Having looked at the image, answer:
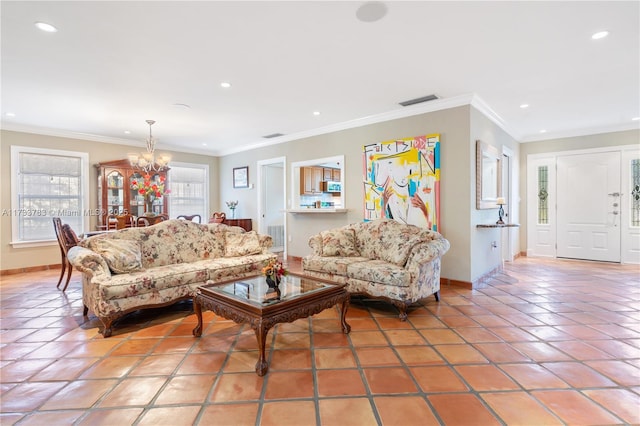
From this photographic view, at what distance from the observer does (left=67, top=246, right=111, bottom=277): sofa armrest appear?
2791mm

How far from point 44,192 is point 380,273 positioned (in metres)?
6.19

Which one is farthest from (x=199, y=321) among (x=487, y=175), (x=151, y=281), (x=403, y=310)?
(x=487, y=175)

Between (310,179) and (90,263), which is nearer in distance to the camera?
(90,263)

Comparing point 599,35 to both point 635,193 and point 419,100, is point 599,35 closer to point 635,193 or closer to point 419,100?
point 419,100

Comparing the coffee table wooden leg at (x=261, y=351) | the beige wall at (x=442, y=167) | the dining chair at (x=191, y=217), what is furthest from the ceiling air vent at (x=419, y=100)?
the dining chair at (x=191, y=217)

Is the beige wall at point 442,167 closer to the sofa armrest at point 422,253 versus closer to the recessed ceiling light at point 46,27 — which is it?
the sofa armrest at point 422,253

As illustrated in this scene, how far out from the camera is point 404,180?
15.1 feet

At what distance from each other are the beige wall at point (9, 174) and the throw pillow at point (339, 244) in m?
4.99

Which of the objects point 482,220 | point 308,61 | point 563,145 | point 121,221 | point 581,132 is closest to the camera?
point 308,61

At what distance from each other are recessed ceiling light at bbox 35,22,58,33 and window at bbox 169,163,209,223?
15.6ft

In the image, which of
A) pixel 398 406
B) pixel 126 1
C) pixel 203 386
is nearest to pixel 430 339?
pixel 398 406

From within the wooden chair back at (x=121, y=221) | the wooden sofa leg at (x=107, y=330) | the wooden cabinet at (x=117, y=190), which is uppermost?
the wooden cabinet at (x=117, y=190)

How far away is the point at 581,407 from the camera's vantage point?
5.61 ft

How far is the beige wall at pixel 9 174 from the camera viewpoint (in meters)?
5.18
